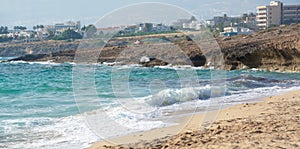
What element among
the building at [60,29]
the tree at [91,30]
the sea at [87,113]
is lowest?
the sea at [87,113]

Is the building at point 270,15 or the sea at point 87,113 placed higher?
the building at point 270,15

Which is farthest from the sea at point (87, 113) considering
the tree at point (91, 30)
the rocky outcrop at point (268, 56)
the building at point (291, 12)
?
the building at point (291, 12)

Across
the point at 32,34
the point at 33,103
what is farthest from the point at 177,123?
the point at 32,34

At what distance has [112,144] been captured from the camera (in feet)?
25.7

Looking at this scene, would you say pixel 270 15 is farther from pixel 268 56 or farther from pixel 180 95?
pixel 180 95

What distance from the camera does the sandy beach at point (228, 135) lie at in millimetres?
6469

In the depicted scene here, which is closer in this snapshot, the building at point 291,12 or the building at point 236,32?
the building at point 236,32

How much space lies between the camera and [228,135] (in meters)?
7.26

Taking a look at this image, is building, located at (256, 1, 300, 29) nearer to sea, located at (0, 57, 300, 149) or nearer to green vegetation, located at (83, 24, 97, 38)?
green vegetation, located at (83, 24, 97, 38)

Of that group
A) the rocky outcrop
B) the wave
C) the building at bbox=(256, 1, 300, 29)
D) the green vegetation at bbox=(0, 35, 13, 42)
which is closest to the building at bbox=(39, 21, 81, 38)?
the green vegetation at bbox=(0, 35, 13, 42)

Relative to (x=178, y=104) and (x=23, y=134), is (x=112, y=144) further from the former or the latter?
(x=178, y=104)

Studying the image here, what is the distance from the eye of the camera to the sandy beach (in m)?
6.47

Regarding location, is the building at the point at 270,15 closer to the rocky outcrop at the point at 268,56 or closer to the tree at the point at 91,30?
the rocky outcrop at the point at 268,56

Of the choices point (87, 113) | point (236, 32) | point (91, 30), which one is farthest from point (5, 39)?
point (87, 113)
